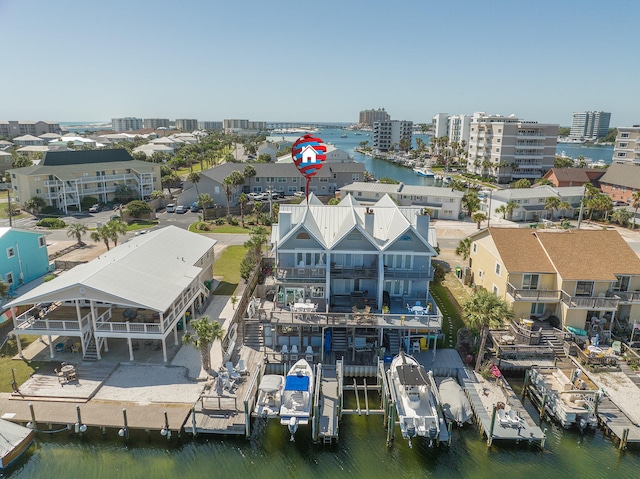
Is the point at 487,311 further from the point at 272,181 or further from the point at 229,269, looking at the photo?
the point at 272,181

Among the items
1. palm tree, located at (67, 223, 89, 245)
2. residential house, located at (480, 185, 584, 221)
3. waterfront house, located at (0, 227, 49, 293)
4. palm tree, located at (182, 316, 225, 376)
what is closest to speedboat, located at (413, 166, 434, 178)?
residential house, located at (480, 185, 584, 221)

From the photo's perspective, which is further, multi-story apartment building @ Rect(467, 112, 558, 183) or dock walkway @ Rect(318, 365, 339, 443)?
multi-story apartment building @ Rect(467, 112, 558, 183)

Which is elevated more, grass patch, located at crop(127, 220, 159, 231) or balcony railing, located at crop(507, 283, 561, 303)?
balcony railing, located at crop(507, 283, 561, 303)

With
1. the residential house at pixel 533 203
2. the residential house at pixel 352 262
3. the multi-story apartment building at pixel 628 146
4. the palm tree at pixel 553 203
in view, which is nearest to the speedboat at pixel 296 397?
the residential house at pixel 352 262

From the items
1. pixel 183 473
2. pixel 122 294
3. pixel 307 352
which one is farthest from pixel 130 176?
pixel 183 473

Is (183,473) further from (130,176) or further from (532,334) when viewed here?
(130,176)

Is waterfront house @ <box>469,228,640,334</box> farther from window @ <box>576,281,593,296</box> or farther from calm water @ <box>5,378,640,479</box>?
calm water @ <box>5,378,640,479</box>

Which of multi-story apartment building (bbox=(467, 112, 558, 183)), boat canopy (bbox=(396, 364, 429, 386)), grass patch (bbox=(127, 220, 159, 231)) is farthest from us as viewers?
multi-story apartment building (bbox=(467, 112, 558, 183))
